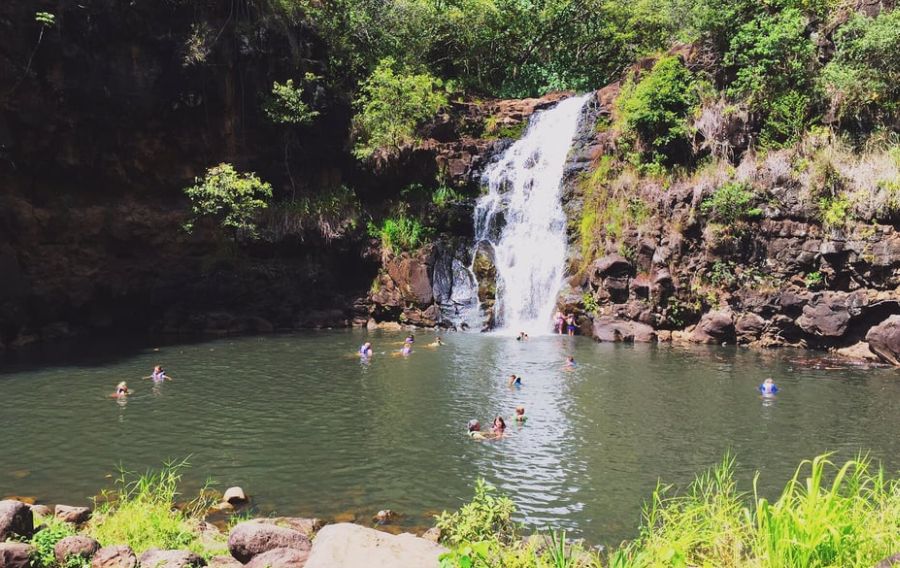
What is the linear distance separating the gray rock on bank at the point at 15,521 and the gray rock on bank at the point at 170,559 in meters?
1.47

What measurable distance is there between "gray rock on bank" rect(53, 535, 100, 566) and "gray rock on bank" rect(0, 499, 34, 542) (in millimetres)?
554

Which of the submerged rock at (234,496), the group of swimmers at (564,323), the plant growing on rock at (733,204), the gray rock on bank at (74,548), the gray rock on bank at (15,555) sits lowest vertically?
the submerged rock at (234,496)

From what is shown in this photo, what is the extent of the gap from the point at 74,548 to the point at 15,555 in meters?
0.57

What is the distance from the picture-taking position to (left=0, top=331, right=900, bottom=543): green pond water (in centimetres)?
1143

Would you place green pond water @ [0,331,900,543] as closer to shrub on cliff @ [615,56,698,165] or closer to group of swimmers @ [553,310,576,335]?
group of swimmers @ [553,310,576,335]

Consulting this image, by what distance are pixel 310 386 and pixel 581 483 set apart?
32.7 ft

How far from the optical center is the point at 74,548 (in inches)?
279

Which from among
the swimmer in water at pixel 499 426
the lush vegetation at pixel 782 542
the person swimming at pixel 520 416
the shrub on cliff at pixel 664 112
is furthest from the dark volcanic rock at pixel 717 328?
the lush vegetation at pixel 782 542

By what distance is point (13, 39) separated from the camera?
27.0 meters

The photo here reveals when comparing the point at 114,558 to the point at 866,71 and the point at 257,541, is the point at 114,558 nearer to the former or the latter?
the point at 257,541

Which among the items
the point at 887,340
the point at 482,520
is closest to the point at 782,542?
the point at 482,520

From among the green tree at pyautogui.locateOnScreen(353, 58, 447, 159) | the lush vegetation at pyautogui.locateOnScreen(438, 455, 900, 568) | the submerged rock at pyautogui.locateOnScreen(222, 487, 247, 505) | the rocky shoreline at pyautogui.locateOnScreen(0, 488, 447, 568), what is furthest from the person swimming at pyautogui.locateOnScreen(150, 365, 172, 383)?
the green tree at pyautogui.locateOnScreen(353, 58, 447, 159)

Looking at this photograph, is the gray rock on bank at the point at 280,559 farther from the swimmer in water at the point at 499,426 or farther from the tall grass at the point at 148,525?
the swimmer in water at the point at 499,426

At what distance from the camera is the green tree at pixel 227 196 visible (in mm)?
30797
